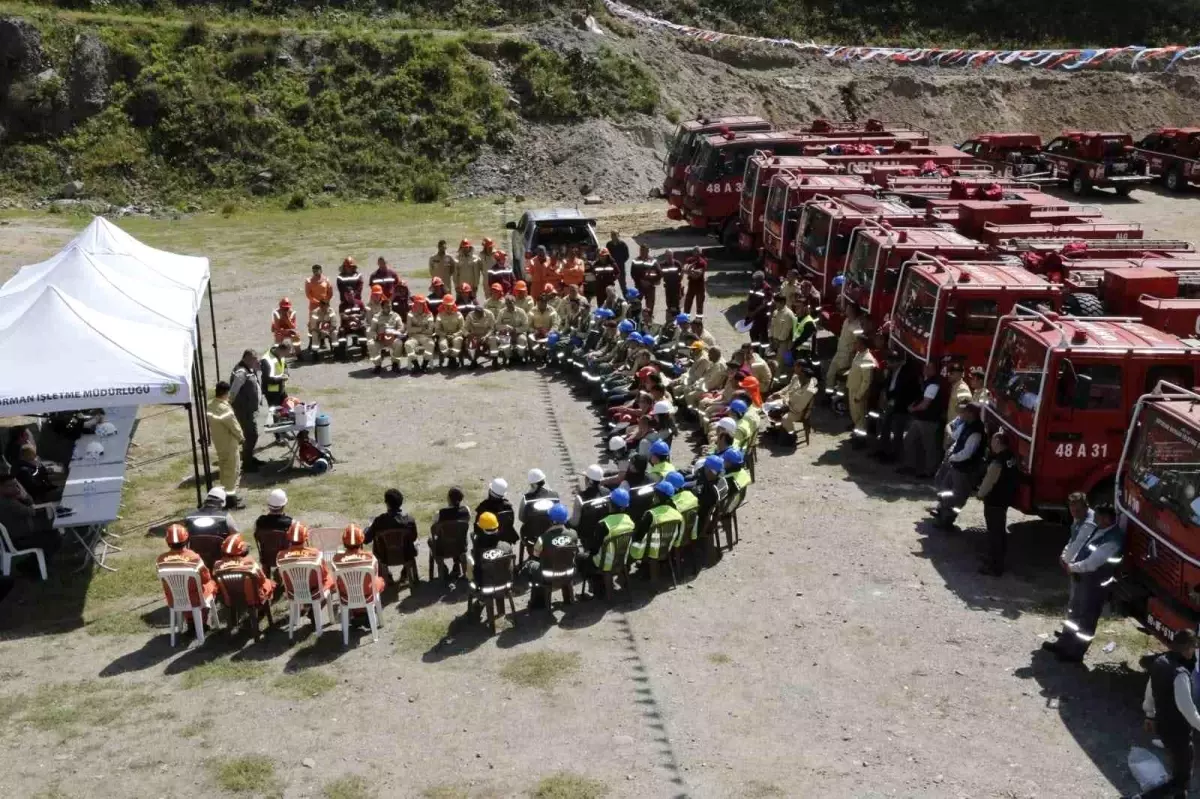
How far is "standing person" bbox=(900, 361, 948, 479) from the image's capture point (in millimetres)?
14234

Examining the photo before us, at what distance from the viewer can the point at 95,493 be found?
12453 millimetres

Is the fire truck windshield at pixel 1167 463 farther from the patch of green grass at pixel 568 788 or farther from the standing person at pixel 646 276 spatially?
the standing person at pixel 646 276

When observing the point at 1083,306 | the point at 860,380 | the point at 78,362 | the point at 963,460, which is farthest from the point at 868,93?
the point at 78,362

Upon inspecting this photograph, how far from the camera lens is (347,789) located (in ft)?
28.1

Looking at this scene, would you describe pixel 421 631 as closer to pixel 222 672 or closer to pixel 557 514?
pixel 557 514

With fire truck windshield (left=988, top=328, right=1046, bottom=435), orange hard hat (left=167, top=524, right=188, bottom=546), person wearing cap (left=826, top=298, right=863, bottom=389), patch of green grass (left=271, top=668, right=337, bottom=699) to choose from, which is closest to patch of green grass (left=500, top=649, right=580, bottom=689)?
patch of green grass (left=271, top=668, right=337, bottom=699)

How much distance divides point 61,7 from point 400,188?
14.0 m

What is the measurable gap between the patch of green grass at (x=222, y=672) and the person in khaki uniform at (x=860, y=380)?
8.12 meters

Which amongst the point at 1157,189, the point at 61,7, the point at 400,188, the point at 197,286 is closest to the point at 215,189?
the point at 400,188

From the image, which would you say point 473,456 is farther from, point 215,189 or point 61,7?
point 61,7

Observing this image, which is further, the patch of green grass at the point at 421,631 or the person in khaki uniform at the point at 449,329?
the person in khaki uniform at the point at 449,329

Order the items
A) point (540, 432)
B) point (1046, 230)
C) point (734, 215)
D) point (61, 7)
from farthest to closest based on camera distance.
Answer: point (61, 7) < point (734, 215) < point (1046, 230) < point (540, 432)

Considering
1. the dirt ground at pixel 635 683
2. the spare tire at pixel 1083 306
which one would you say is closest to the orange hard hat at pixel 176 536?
the dirt ground at pixel 635 683

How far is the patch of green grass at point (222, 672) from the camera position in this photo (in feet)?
33.1
